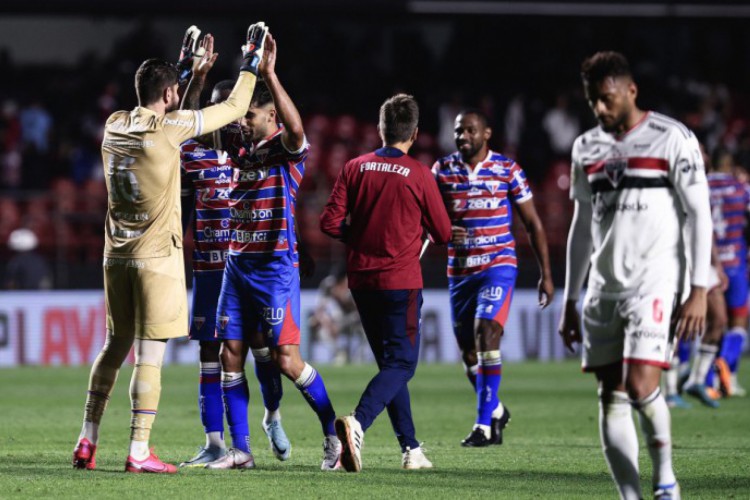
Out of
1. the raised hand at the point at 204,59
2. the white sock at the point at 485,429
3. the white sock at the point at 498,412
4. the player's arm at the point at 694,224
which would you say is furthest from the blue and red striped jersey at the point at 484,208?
the player's arm at the point at 694,224

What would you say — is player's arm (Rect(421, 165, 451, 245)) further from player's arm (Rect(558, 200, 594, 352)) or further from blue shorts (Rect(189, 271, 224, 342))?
player's arm (Rect(558, 200, 594, 352))

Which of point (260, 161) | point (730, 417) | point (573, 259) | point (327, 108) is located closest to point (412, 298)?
point (260, 161)

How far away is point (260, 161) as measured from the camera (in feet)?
25.4

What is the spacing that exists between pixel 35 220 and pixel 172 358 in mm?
3276

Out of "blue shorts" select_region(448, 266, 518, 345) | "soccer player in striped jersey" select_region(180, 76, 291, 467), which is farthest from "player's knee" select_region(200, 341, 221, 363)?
"blue shorts" select_region(448, 266, 518, 345)

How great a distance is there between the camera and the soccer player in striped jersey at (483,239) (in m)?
9.70

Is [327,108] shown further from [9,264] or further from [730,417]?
[730,417]

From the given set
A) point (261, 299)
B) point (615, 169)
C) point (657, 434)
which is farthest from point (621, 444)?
point (261, 299)

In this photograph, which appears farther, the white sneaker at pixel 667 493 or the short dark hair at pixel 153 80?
the short dark hair at pixel 153 80

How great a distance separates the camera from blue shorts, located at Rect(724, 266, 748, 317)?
14146mm

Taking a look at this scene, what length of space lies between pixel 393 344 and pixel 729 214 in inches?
275

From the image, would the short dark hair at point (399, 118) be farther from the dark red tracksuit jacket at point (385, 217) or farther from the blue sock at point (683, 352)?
the blue sock at point (683, 352)

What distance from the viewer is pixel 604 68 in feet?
19.3

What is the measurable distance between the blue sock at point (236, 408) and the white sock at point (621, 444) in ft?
9.00
